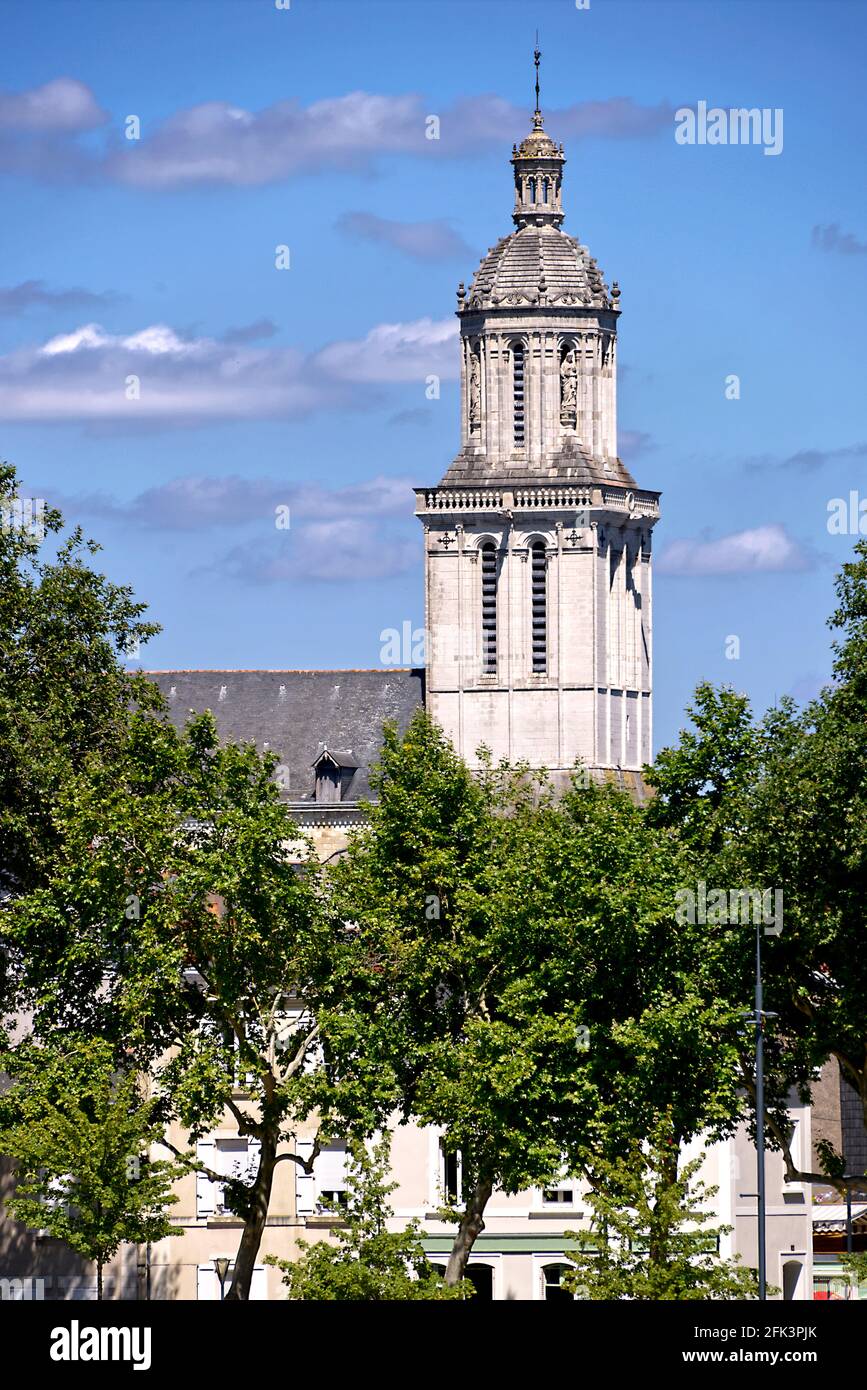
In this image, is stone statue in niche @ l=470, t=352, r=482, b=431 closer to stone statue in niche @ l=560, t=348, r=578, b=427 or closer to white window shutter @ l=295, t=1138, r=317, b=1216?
stone statue in niche @ l=560, t=348, r=578, b=427

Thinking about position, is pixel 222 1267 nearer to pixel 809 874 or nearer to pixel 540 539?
pixel 809 874

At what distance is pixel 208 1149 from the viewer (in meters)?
56.8

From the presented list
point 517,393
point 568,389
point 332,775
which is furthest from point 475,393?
point 332,775

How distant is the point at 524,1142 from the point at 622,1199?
3496 mm

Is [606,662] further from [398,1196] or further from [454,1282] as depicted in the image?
[454,1282]

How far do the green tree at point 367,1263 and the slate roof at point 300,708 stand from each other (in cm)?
8732

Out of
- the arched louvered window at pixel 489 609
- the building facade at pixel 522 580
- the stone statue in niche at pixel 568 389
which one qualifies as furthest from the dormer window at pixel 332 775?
the stone statue in niche at pixel 568 389

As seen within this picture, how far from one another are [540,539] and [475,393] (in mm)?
9598

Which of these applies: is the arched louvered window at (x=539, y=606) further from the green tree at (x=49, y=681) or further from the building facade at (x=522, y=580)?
the green tree at (x=49, y=681)

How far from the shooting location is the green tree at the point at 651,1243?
137ft

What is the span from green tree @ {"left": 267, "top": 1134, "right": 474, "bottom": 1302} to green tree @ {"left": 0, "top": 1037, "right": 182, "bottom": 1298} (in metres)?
3.48

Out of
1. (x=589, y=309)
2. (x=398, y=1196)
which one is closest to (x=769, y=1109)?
(x=398, y=1196)

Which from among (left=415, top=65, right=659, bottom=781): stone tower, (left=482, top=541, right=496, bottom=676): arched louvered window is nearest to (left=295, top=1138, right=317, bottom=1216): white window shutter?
(left=415, top=65, right=659, bottom=781): stone tower
